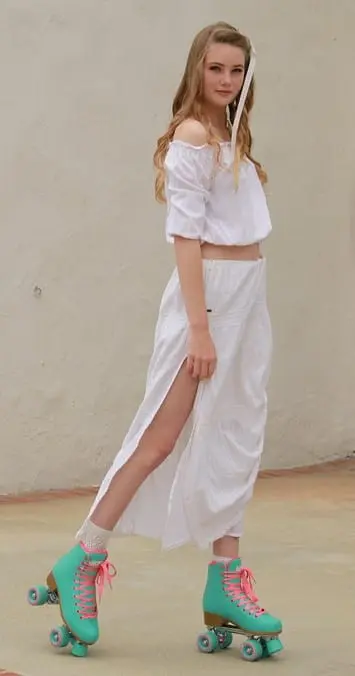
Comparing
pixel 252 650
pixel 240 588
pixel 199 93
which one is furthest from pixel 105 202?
pixel 252 650

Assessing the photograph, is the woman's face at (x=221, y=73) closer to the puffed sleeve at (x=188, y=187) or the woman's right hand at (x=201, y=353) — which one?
the puffed sleeve at (x=188, y=187)

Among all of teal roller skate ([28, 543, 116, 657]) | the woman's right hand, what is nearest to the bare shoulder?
the woman's right hand

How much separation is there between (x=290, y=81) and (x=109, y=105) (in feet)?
3.73

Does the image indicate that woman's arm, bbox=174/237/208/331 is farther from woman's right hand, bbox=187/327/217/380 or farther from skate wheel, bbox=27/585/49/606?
skate wheel, bbox=27/585/49/606

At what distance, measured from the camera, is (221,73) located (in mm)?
4359

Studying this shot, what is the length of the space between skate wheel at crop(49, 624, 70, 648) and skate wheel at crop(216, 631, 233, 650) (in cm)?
42

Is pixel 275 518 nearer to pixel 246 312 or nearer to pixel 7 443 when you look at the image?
pixel 7 443

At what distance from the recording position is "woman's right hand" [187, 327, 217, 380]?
14.0 feet

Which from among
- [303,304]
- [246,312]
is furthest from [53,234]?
[246,312]

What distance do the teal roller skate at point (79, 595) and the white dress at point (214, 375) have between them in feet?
0.42

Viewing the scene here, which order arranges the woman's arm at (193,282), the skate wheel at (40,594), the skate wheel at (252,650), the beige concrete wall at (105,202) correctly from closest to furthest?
the woman's arm at (193,282) → the skate wheel at (252,650) → the skate wheel at (40,594) → the beige concrete wall at (105,202)

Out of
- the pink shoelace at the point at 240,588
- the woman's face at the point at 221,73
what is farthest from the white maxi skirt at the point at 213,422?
the woman's face at the point at 221,73

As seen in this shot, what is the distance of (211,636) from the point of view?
14.5 feet

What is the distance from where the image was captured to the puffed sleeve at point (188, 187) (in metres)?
4.26
